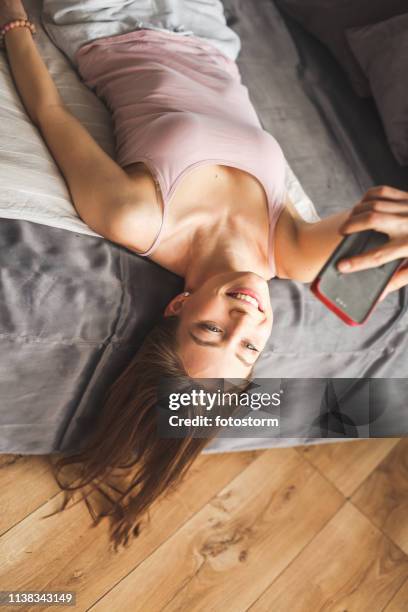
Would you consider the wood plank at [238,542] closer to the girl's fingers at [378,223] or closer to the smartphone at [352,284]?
the smartphone at [352,284]

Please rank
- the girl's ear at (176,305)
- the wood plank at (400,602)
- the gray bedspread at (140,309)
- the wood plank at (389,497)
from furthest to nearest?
the wood plank at (389,497)
the wood plank at (400,602)
the girl's ear at (176,305)
the gray bedspread at (140,309)

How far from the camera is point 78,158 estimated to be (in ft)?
3.84

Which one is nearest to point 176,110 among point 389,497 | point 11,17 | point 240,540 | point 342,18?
point 11,17

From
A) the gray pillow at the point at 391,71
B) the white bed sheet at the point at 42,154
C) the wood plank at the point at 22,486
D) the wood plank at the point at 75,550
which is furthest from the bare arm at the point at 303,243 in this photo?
the wood plank at the point at 22,486

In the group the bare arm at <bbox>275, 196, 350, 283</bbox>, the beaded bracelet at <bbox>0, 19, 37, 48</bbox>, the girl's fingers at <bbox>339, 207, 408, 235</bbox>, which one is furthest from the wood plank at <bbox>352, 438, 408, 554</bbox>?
the beaded bracelet at <bbox>0, 19, 37, 48</bbox>

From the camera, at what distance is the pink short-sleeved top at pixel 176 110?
121cm

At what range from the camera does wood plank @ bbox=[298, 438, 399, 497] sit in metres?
1.55

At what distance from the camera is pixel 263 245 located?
1291mm

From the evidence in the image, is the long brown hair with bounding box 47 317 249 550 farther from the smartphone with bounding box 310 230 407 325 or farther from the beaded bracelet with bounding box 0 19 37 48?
the beaded bracelet with bounding box 0 19 37 48

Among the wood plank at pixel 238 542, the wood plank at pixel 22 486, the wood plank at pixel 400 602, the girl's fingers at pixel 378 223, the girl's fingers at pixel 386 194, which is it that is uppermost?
the girl's fingers at pixel 386 194

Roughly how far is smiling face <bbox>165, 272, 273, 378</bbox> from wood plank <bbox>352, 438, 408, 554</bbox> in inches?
28.0

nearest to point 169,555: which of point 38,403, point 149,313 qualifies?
point 38,403

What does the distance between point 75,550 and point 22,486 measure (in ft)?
0.65

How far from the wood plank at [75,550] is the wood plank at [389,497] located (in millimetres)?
505
